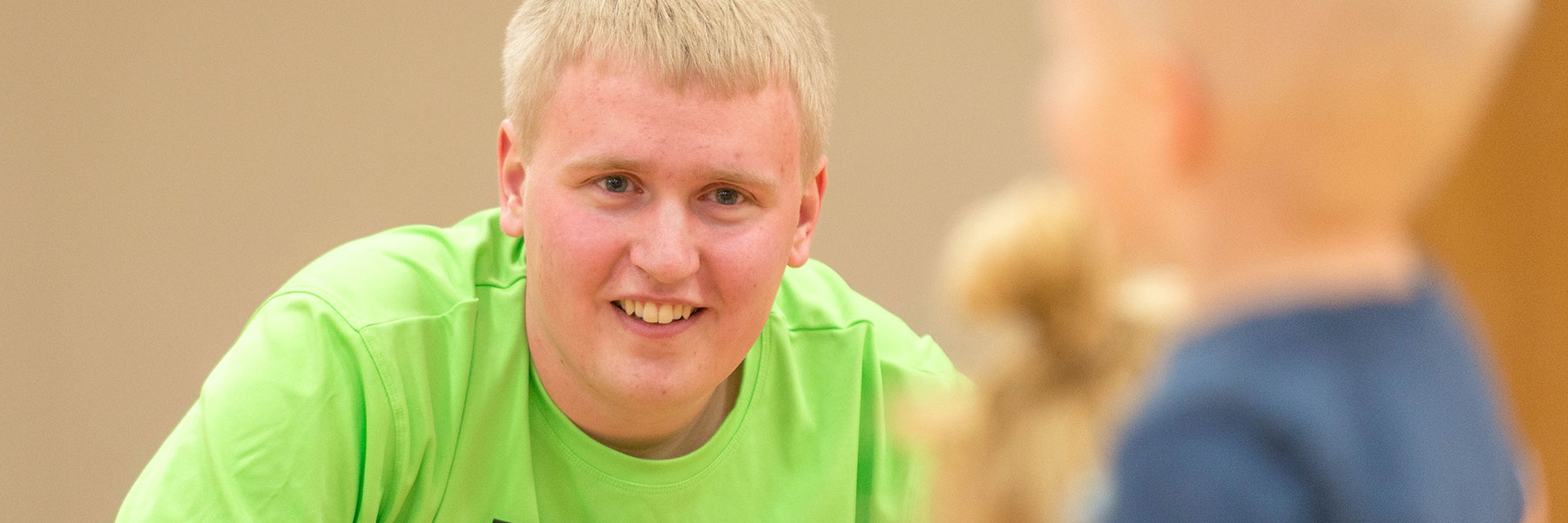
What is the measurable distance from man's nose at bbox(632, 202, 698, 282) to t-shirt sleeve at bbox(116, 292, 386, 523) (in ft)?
0.80

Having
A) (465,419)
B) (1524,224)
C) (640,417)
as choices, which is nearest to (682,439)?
(640,417)

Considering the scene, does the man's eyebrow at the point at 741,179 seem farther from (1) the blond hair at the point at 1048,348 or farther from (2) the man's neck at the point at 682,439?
(1) the blond hair at the point at 1048,348

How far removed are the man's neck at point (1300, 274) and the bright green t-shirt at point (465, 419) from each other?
602 millimetres

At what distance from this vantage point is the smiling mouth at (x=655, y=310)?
89cm

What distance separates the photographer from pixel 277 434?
3.08 ft

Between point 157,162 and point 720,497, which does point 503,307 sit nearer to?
point 720,497

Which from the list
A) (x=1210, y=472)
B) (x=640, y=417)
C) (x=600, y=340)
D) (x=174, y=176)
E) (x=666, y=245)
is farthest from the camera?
(x=174, y=176)

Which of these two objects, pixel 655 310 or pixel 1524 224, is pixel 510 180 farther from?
pixel 1524 224

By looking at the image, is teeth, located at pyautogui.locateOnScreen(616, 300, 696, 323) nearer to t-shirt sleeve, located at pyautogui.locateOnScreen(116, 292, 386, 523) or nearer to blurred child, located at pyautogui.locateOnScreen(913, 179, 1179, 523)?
t-shirt sleeve, located at pyautogui.locateOnScreen(116, 292, 386, 523)

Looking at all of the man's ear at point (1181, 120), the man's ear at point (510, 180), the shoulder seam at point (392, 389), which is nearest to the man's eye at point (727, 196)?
the man's ear at point (510, 180)

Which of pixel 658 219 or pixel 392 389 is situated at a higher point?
pixel 658 219

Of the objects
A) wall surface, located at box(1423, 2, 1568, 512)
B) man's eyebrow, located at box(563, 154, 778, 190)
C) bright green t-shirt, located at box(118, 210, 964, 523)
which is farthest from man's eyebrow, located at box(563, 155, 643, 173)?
wall surface, located at box(1423, 2, 1568, 512)

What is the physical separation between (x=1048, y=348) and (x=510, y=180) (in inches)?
27.1

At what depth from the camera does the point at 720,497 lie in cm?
106
